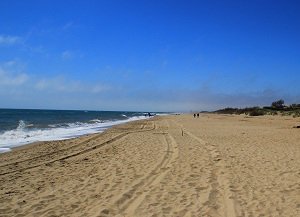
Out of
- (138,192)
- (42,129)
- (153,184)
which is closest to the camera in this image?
(138,192)

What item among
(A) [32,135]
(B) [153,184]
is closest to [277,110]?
(A) [32,135]

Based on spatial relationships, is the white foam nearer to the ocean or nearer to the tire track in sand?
the ocean

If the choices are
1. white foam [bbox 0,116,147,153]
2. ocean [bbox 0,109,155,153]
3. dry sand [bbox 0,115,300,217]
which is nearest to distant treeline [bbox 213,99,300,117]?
ocean [bbox 0,109,155,153]

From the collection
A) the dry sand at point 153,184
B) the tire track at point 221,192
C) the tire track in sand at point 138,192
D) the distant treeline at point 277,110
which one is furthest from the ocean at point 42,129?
the distant treeline at point 277,110

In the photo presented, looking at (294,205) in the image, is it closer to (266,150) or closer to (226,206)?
(226,206)

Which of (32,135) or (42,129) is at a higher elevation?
(42,129)

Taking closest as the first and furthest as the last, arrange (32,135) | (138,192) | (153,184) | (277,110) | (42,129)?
(138,192) < (153,184) < (32,135) < (42,129) < (277,110)

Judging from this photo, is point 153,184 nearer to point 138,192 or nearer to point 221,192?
point 138,192

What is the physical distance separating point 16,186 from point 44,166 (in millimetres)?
3093

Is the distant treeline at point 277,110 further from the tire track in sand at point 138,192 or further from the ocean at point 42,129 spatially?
the tire track in sand at point 138,192

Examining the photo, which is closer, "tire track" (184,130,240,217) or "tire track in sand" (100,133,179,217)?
"tire track in sand" (100,133,179,217)

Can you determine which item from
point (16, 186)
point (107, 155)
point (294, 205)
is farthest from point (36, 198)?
point (107, 155)

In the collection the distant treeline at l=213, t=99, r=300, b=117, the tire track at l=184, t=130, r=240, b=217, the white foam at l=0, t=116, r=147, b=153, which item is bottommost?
the tire track at l=184, t=130, r=240, b=217

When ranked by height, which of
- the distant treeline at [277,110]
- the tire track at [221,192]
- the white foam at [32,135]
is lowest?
the tire track at [221,192]
